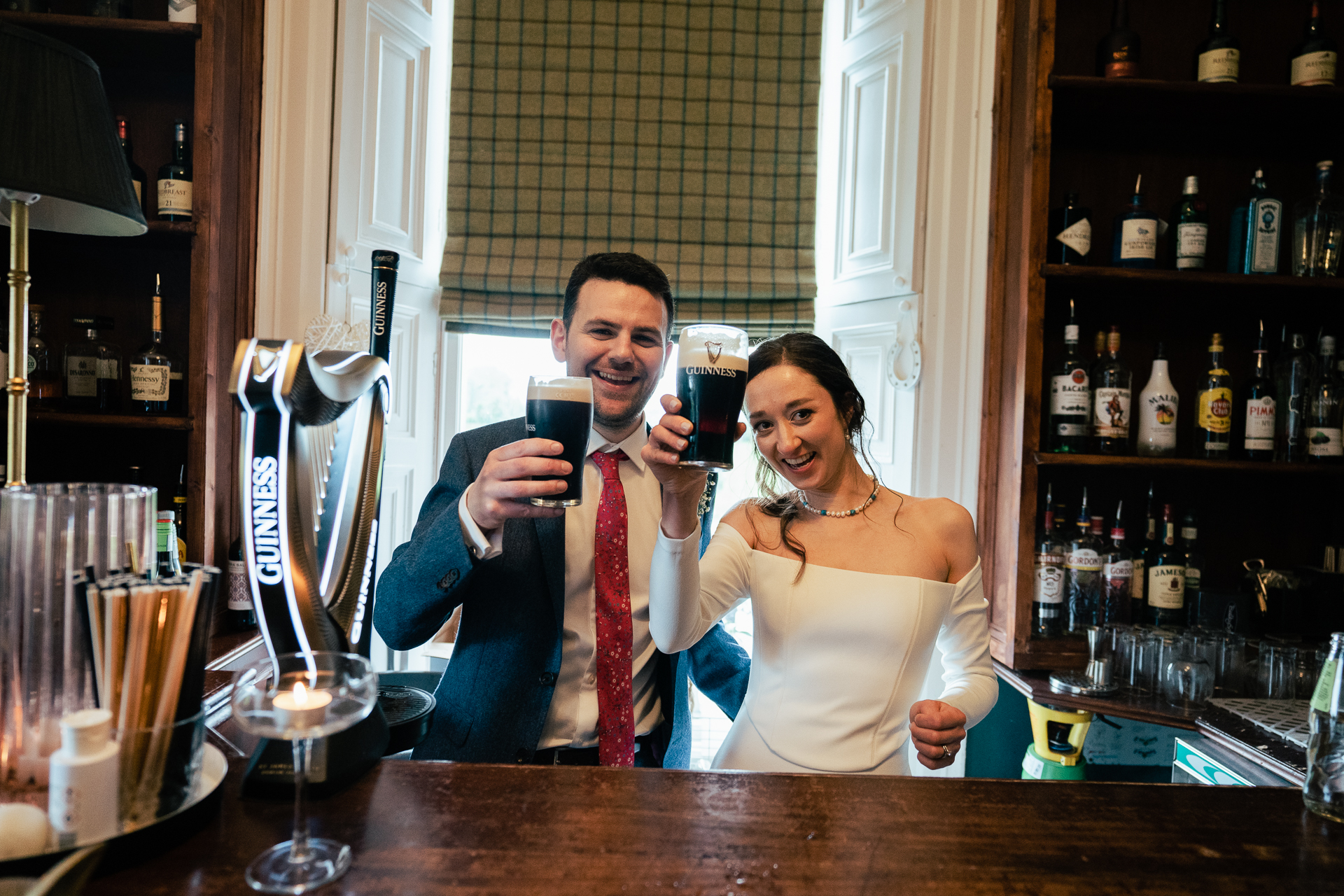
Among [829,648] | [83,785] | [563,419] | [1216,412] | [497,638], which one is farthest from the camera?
[1216,412]

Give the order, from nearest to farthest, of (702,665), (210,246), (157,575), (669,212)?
(157,575) → (702,665) → (210,246) → (669,212)

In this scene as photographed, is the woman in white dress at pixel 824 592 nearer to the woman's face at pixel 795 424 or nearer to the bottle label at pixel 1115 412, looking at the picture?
the woman's face at pixel 795 424

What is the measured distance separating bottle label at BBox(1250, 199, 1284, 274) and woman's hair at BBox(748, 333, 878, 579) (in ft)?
4.59

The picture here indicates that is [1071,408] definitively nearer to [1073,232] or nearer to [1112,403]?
[1112,403]

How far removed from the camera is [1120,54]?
83.9 inches

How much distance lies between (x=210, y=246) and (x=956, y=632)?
6.71ft

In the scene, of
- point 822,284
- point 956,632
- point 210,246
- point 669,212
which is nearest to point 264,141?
point 210,246

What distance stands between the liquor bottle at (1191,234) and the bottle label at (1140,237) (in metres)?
0.08

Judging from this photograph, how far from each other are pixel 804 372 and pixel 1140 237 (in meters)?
1.28

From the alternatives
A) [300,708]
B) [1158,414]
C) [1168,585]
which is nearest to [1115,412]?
[1158,414]

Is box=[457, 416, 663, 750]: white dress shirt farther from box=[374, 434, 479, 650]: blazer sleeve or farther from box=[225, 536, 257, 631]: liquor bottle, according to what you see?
box=[225, 536, 257, 631]: liquor bottle

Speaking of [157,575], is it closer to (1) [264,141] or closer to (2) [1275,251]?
(1) [264,141]

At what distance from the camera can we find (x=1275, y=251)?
2188mm

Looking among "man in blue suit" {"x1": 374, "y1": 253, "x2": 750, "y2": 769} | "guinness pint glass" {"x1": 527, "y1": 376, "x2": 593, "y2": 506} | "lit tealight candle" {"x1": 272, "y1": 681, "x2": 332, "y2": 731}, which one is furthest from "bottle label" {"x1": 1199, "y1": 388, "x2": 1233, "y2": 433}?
"lit tealight candle" {"x1": 272, "y1": 681, "x2": 332, "y2": 731}
